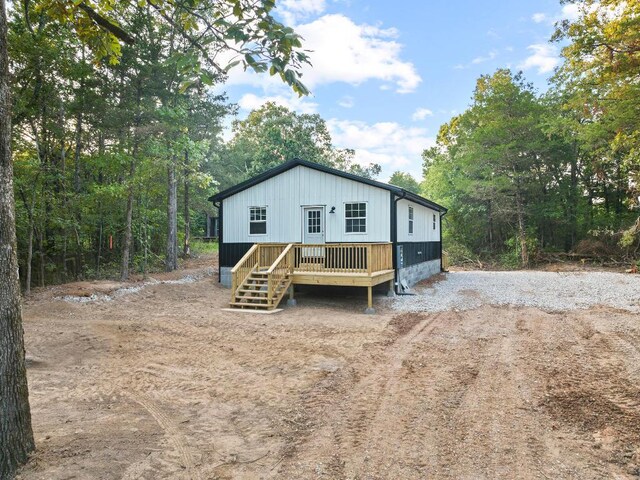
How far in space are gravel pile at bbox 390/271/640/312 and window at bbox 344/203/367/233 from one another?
254 cm

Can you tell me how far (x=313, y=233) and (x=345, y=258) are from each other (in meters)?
2.33

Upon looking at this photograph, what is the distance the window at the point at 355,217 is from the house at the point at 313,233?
0.03m

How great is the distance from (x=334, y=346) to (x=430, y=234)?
37.8 feet

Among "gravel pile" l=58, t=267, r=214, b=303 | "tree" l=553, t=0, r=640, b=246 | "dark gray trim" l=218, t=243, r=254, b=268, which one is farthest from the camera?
"dark gray trim" l=218, t=243, r=254, b=268

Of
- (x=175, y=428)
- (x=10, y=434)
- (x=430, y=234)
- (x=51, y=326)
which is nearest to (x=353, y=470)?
(x=175, y=428)

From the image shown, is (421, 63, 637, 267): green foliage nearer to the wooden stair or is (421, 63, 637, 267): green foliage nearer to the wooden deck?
the wooden deck

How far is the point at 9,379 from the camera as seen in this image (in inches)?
112

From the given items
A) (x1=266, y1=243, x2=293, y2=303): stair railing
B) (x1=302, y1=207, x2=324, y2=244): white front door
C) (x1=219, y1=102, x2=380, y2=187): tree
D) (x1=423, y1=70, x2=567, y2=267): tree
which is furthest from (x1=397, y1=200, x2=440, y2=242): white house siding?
(x1=219, y1=102, x2=380, y2=187): tree

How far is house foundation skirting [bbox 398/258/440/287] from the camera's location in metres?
12.6

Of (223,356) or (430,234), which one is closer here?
(223,356)

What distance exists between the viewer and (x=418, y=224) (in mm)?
14664

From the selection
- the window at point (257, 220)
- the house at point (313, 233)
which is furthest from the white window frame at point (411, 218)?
the window at point (257, 220)

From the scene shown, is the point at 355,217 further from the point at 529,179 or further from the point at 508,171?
the point at 529,179

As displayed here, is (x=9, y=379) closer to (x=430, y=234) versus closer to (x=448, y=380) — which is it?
(x=448, y=380)
